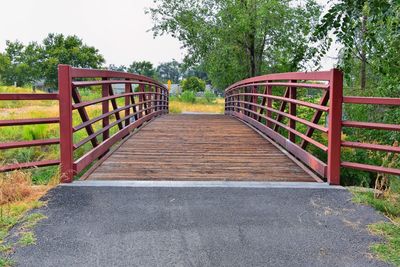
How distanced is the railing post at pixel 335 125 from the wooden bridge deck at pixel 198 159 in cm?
34

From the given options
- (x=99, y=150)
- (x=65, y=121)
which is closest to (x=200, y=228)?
(x=65, y=121)

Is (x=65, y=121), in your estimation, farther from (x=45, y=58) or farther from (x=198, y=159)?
(x=45, y=58)

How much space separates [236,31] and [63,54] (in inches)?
1631

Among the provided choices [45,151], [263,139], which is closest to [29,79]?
[45,151]

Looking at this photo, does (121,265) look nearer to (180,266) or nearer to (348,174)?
(180,266)

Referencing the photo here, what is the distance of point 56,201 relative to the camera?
13.0 feet

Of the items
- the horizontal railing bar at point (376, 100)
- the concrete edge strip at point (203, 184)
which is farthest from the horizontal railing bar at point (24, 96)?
the horizontal railing bar at point (376, 100)

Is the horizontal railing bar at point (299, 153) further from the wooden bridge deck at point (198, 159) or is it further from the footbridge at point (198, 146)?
the wooden bridge deck at point (198, 159)

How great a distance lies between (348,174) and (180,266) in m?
7.49

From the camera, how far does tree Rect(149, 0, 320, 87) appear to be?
585 inches

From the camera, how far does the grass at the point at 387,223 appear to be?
2.88 meters

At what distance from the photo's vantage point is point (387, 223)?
11.3 feet

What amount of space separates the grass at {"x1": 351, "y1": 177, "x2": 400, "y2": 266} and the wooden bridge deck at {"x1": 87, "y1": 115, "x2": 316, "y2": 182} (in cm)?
86

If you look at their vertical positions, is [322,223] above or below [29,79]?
below
